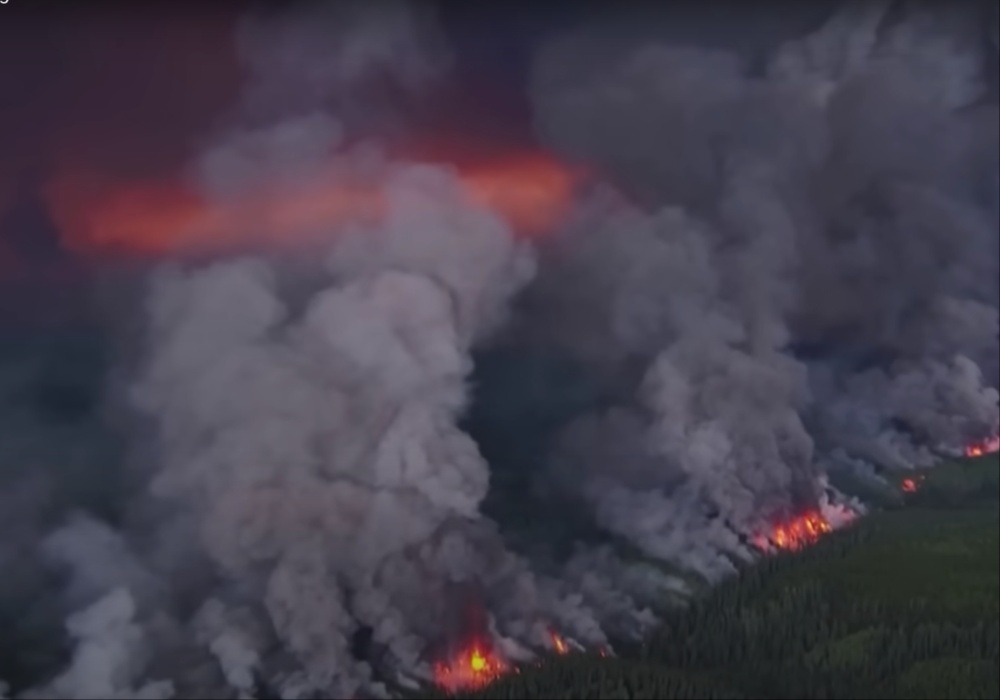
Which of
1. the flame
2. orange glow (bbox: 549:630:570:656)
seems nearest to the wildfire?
the flame

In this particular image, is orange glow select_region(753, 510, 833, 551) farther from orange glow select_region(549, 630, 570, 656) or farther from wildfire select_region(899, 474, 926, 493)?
orange glow select_region(549, 630, 570, 656)

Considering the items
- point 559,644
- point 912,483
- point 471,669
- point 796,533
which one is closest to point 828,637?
point 796,533

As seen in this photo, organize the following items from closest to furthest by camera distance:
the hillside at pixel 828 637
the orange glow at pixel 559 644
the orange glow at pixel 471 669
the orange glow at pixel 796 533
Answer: the orange glow at pixel 471 669 < the hillside at pixel 828 637 < the orange glow at pixel 559 644 < the orange glow at pixel 796 533

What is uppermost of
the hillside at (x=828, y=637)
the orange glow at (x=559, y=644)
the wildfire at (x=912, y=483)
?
the orange glow at (x=559, y=644)

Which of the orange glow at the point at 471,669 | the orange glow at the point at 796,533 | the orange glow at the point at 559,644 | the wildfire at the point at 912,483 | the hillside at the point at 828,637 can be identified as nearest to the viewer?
the orange glow at the point at 471,669

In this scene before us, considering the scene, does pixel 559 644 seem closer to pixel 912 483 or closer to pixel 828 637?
pixel 828 637

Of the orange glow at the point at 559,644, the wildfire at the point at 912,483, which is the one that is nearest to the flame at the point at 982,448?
the wildfire at the point at 912,483

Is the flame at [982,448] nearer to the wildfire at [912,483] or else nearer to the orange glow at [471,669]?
the wildfire at [912,483]
